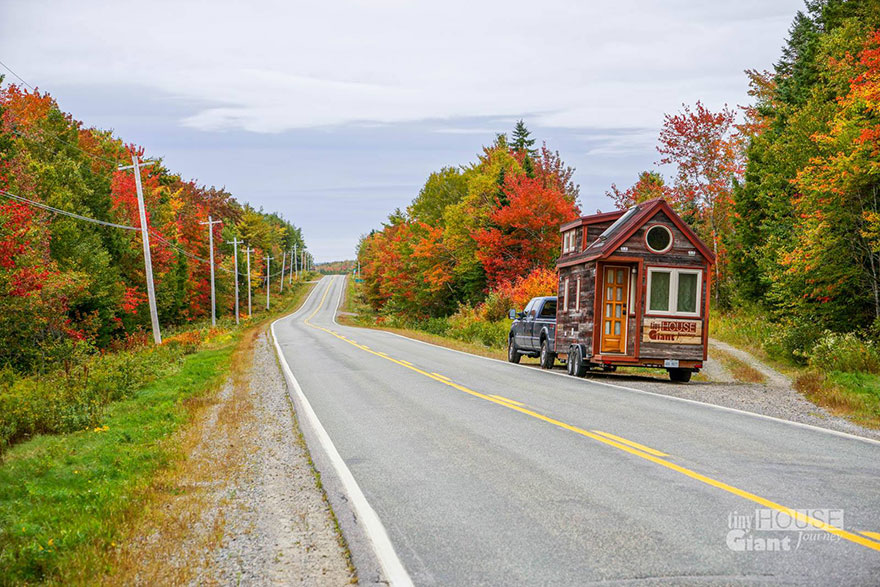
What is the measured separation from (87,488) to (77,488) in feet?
0.51

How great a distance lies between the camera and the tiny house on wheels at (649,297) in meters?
18.3

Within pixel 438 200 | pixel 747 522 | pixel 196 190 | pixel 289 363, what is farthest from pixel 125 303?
pixel 196 190

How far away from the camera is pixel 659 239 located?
61.0 ft

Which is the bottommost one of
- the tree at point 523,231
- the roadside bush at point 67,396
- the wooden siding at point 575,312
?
the roadside bush at point 67,396

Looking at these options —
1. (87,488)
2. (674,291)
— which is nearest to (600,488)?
(87,488)

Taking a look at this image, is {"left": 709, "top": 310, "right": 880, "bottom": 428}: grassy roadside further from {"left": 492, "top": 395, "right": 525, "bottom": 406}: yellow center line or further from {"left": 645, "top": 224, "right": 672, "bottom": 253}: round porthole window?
{"left": 492, "top": 395, "right": 525, "bottom": 406}: yellow center line

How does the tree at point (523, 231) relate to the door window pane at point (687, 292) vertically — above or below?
above

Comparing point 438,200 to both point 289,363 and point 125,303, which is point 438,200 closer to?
point 125,303

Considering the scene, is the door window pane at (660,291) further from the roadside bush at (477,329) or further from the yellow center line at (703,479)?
the roadside bush at (477,329)

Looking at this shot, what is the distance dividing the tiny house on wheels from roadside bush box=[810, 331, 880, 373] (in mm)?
3222

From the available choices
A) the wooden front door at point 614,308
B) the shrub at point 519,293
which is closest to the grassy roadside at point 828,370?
the wooden front door at point 614,308

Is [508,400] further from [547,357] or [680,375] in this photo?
[547,357]

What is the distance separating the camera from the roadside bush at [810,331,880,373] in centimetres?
1753

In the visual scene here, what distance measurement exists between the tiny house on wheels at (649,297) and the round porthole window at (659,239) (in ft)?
0.08
